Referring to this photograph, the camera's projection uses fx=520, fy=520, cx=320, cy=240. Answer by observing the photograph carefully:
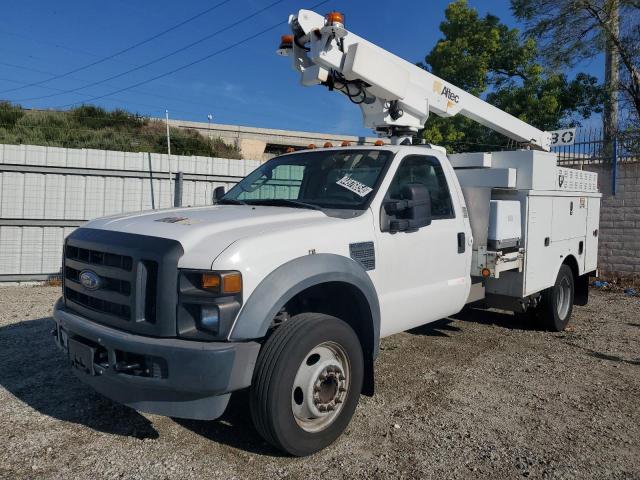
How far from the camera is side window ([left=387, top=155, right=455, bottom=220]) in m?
4.37

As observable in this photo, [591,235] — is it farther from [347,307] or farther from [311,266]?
[311,266]

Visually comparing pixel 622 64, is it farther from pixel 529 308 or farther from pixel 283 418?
pixel 283 418

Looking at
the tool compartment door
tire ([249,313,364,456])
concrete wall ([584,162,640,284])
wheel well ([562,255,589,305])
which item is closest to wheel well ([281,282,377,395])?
tire ([249,313,364,456])

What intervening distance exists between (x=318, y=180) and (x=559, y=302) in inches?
156

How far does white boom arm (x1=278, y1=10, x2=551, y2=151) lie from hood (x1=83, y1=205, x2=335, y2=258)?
175 cm

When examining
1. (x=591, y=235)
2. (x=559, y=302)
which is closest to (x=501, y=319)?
(x=559, y=302)

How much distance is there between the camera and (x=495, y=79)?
766 inches

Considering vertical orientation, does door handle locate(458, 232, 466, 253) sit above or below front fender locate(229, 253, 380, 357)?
above

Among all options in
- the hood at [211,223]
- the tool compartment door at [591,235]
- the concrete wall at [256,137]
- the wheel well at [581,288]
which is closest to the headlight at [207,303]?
the hood at [211,223]

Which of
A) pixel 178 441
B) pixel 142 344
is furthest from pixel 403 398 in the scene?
pixel 142 344

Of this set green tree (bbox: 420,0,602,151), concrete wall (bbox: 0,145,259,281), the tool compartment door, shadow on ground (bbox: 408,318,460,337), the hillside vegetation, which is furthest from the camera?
the hillside vegetation

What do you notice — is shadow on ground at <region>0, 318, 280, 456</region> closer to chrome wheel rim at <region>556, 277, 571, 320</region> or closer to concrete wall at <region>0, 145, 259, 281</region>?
concrete wall at <region>0, 145, 259, 281</region>

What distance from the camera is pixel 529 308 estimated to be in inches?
257

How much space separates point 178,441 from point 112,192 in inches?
272
